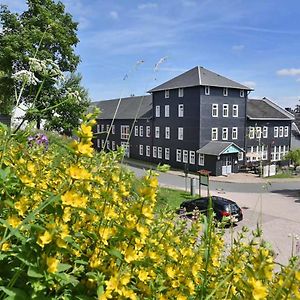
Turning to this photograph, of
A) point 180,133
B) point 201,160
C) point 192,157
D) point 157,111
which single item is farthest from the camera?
point 157,111

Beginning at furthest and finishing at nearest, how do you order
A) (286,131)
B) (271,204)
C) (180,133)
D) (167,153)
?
(286,131)
(167,153)
(180,133)
(271,204)

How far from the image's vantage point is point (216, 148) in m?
29.9

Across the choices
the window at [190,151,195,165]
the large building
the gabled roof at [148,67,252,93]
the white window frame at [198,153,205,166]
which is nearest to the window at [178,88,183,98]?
the large building

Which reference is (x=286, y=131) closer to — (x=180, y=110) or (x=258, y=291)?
(x=180, y=110)

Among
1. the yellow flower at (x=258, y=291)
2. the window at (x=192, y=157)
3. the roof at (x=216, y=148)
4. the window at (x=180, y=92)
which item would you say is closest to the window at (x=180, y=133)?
the window at (x=192, y=157)

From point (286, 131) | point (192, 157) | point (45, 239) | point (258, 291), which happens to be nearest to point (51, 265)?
point (45, 239)

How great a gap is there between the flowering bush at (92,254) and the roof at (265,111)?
114 feet

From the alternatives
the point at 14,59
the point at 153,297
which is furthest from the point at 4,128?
the point at 14,59

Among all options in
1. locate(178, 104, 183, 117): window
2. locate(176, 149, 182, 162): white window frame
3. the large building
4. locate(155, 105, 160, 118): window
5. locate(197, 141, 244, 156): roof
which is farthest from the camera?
locate(155, 105, 160, 118): window

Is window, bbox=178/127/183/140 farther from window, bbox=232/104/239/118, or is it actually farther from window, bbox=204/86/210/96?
window, bbox=232/104/239/118

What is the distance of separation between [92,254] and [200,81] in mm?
30078

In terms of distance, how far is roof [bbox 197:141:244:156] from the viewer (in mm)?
29355

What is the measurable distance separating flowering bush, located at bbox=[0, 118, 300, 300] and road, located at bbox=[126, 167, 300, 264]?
26.5ft

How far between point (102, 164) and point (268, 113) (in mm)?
38174
